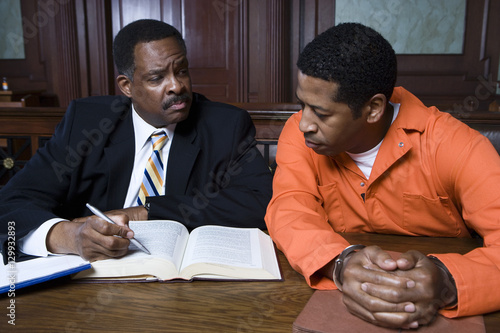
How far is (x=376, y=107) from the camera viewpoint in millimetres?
1291

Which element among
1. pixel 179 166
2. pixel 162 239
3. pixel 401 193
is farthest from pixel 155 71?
pixel 401 193

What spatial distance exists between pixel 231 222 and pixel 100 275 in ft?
1.85

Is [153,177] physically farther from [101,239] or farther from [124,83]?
[101,239]

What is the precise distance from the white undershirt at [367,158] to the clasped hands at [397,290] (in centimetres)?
53

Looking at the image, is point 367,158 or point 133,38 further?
point 133,38

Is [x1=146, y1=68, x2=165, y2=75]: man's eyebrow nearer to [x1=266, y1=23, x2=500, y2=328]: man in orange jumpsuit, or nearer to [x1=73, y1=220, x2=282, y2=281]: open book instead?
[x1=266, y1=23, x2=500, y2=328]: man in orange jumpsuit

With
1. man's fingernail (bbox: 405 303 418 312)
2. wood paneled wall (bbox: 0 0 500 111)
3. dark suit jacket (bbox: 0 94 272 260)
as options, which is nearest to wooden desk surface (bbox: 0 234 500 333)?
man's fingernail (bbox: 405 303 418 312)

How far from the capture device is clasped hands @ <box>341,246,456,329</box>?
863 mm

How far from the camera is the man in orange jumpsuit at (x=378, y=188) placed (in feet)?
2.99

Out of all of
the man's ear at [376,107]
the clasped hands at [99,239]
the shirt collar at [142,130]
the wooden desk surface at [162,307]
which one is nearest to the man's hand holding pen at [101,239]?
the clasped hands at [99,239]

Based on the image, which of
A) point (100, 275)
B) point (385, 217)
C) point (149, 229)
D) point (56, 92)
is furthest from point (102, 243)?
point (56, 92)

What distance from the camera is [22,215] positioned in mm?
1396

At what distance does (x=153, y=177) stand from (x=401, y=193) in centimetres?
95

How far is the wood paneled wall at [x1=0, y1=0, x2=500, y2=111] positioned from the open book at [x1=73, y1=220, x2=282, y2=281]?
3.78 meters
